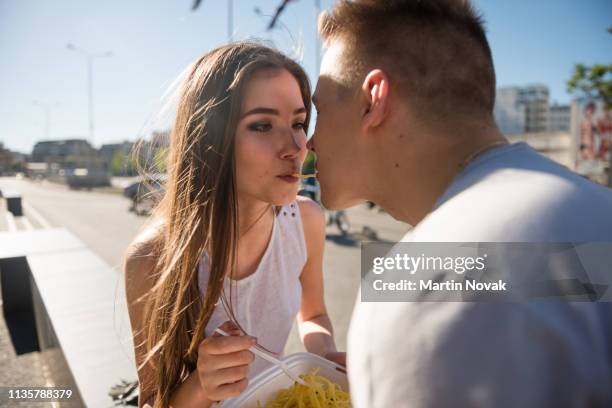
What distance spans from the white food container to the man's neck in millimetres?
686

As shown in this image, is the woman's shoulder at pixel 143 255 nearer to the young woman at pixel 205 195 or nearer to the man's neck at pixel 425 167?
the young woman at pixel 205 195

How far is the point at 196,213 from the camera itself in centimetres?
177

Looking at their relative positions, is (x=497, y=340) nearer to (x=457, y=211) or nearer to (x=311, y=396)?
(x=457, y=211)

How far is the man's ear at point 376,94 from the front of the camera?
1197 mm

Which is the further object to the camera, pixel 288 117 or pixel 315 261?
pixel 315 261

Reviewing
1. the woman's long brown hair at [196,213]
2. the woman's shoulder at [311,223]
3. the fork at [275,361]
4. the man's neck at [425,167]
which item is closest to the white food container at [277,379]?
the fork at [275,361]

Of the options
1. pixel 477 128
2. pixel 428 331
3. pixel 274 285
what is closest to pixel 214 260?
pixel 274 285

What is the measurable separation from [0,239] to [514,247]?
25.6ft

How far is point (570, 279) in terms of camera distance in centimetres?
66

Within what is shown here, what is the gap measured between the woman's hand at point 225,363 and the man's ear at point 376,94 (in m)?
0.81

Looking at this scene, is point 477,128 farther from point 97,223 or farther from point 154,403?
point 97,223

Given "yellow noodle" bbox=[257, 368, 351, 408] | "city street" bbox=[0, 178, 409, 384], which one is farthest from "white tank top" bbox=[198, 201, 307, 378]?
"city street" bbox=[0, 178, 409, 384]

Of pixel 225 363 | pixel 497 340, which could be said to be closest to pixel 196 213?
pixel 225 363

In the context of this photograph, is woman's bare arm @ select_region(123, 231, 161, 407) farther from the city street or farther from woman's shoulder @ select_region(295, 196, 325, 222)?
woman's shoulder @ select_region(295, 196, 325, 222)
